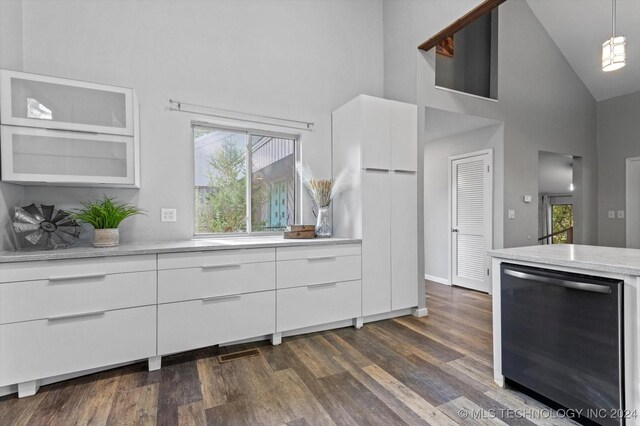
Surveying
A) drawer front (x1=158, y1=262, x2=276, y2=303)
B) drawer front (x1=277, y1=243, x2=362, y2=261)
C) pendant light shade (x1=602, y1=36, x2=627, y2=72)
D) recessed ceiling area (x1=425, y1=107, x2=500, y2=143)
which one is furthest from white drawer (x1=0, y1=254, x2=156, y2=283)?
pendant light shade (x1=602, y1=36, x2=627, y2=72)

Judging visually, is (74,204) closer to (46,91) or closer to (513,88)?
(46,91)

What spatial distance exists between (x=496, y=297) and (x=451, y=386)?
615mm

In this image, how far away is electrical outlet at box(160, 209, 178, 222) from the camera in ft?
8.65

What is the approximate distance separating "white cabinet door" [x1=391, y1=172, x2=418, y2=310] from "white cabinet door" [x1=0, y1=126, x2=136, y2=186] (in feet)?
7.59

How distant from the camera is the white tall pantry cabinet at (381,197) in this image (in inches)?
115

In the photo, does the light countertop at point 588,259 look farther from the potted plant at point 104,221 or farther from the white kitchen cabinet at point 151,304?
the potted plant at point 104,221

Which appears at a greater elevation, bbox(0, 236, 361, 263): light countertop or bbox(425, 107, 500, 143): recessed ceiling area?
bbox(425, 107, 500, 143): recessed ceiling area

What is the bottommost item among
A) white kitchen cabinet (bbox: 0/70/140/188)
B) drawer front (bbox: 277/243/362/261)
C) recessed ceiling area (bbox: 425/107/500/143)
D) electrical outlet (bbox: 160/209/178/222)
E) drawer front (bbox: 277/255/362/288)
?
drawer front (bbox: 277/255/362/288)

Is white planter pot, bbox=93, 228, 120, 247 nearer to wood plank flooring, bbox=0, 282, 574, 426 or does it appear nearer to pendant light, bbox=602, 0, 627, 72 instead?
wood plank flooring, bbox=0, 282, 574, 426

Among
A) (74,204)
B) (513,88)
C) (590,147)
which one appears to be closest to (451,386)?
(74,204)

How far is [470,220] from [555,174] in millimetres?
3740

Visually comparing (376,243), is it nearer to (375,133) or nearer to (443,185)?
(375,133)

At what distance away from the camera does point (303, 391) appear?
186cm

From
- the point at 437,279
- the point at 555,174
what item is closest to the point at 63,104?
the point at 437,279
